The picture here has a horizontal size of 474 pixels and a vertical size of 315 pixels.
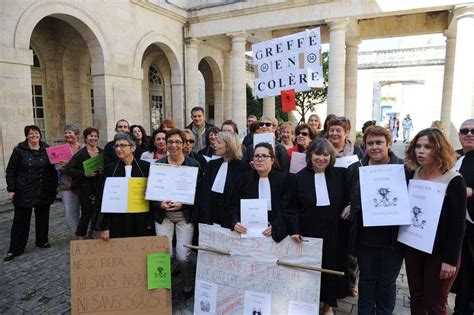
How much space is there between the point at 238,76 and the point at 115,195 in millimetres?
12454

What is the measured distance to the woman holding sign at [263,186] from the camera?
3.32m

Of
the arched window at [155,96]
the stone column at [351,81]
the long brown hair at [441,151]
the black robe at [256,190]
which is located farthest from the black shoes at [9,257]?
the stone column at [351,81]

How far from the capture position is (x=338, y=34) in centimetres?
1301

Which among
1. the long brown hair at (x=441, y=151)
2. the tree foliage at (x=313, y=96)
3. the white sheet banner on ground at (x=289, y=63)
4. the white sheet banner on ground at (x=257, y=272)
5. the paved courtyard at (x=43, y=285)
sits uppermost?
the tree foliage at (x=313, y=96)

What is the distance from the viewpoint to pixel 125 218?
374 cm

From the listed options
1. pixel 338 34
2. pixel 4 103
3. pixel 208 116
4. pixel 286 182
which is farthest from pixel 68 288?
pixel 208 116

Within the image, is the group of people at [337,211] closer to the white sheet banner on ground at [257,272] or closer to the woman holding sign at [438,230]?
the woman holding sign at [438,230]

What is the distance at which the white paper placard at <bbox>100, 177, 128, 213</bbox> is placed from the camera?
11.7 ft

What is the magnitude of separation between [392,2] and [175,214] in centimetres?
1221

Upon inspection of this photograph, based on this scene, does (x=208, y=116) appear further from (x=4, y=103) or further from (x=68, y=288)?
(x=68, y=288)

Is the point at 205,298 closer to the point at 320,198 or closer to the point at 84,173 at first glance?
the point at 320,198

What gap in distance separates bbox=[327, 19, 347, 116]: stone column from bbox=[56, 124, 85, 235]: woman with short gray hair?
1036 centimetres

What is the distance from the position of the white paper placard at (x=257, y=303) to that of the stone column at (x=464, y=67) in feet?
37.2

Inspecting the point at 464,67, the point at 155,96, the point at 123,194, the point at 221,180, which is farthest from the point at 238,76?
the point at 123,194
